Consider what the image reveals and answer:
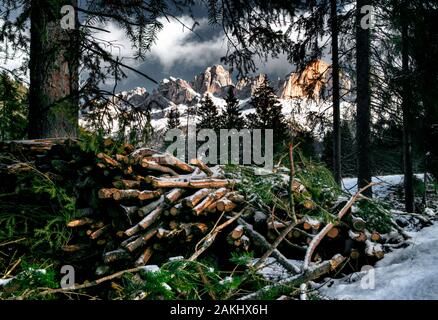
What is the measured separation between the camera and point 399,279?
5.94 feet

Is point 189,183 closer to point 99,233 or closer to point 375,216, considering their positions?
point 99,233

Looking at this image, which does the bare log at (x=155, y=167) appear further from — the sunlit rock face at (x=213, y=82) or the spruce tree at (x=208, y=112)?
the sunlit rock face at (x=213, y=82)

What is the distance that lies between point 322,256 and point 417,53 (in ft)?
31.3

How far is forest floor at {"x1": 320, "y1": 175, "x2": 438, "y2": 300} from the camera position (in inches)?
64.7

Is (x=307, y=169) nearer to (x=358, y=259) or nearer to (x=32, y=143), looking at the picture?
(x=358, y=259)

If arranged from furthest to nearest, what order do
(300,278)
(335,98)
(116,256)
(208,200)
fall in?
(335,98)
(208,200)
(116,256)
(300,278)

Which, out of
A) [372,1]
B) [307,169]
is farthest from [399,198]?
[307,169]

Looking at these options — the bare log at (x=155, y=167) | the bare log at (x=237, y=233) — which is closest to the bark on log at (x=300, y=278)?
the bare log at (x=237, y=233)

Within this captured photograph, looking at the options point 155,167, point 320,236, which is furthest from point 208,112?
point 320,236

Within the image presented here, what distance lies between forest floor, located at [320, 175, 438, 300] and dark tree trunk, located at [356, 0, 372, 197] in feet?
21.9

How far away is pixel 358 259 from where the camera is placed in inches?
92.2

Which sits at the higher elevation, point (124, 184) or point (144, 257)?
point (124, 184)

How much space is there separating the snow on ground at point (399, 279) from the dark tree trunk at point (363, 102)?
6716 millimetres

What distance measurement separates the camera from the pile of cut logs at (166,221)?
2346 millimetres
